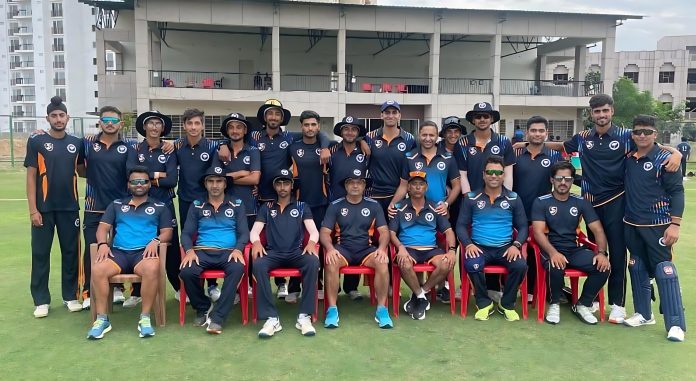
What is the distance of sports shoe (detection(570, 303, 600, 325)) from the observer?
15.0 ft

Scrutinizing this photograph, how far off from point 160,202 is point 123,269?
0.68 metres

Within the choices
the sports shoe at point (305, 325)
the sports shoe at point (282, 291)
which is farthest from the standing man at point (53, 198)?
the sports shoe at point (305, 325)

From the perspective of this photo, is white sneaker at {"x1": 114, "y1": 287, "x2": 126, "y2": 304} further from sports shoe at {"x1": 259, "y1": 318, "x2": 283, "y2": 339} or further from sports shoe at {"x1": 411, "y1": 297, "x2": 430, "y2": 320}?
sports shoe at {"x1": 411, "y1": 297, "x2": 430, "y2": 320}

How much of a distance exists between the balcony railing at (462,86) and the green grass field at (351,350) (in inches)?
977

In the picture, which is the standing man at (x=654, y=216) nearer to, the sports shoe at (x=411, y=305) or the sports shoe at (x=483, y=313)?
the sports shoe at (x=483, y=313)

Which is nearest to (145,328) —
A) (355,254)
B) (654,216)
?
(355,254)

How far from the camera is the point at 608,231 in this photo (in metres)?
4.77

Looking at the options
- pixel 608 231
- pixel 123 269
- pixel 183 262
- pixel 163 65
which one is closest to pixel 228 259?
pixel 183 262

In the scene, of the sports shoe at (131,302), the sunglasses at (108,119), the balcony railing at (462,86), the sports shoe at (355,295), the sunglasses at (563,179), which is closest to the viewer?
the sunglasses at (563,179)

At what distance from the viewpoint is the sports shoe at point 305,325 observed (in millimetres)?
4266

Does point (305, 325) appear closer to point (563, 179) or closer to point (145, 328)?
point (145, 328)

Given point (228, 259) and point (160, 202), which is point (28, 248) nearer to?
point (160, 202)

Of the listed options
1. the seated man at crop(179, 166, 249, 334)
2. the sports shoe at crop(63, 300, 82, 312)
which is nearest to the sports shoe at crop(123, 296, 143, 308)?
the sports shoe at crop(63, 300, 82, 312)

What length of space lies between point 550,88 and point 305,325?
27477mm
